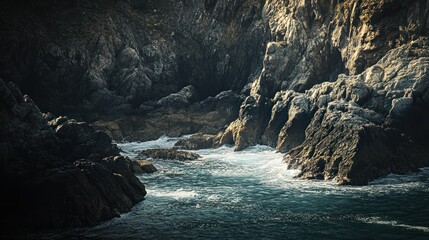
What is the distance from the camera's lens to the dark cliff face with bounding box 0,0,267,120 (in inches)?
4021

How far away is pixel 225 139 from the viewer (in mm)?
92562

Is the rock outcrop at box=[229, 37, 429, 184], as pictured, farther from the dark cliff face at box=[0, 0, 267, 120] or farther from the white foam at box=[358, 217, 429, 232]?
the dark cliff face at box=[0, 0, 267, 120]

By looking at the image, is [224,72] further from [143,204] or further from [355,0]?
[143,204]

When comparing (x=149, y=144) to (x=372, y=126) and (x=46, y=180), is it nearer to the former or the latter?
(x=372, y=126)

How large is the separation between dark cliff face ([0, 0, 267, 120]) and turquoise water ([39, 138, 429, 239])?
1759 inches

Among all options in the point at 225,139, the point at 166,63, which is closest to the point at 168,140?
the point at 225,139

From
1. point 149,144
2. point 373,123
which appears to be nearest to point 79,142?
point 149,144

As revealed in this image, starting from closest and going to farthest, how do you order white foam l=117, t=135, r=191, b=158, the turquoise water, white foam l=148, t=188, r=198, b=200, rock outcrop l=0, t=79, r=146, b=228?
1. the turquoise water
2. rock outcrop l=0, t=79, r=146, b=228
3. white foam l=148, t=188, r=198, b=200
4. white foam l=117, t=135, r=191, b=158

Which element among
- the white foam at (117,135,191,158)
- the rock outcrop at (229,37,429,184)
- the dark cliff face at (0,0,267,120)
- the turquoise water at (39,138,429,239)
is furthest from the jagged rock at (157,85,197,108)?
the rock outcrop at (229,37,429,184)

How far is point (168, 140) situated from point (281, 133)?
89.0 ft

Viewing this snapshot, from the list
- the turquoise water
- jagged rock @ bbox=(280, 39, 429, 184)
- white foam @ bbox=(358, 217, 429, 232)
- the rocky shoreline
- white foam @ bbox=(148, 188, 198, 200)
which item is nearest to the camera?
white foam @ bbox=(358, 217, 429, 232)

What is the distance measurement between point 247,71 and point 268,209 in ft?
217

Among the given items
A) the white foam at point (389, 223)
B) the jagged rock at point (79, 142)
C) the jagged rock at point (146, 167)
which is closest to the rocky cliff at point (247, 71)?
the white foam at point (389, 223)

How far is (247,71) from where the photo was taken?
361 ft
